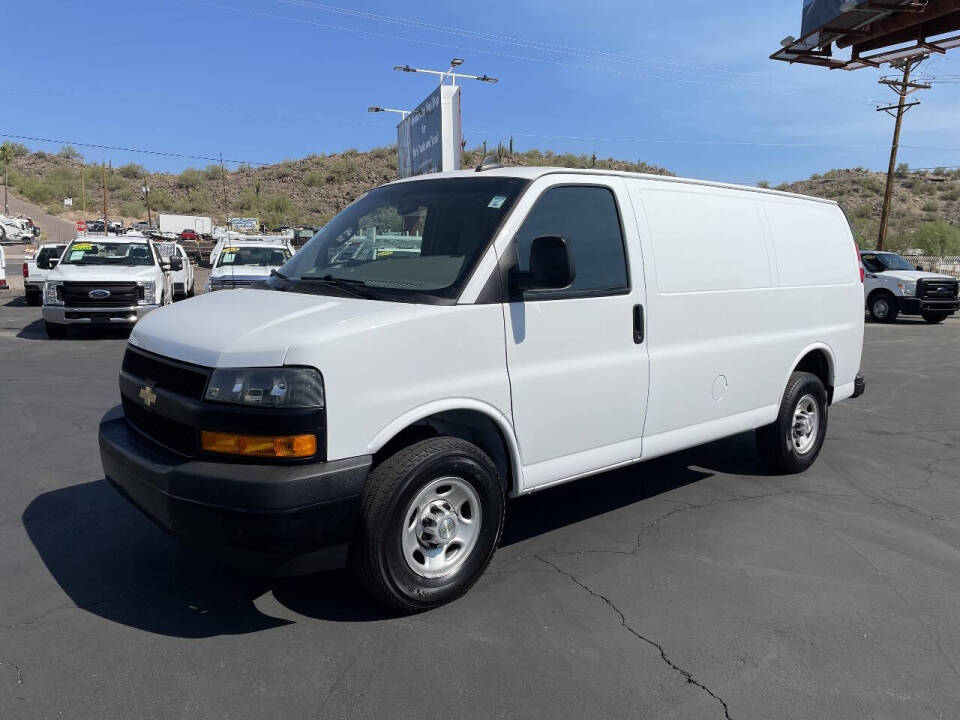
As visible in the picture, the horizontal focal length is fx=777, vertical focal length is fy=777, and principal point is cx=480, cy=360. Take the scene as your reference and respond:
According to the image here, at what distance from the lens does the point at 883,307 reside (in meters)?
20.5

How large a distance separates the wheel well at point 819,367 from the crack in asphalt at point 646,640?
120 inches

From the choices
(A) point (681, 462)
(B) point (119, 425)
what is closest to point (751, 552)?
(A) point (681, 462)

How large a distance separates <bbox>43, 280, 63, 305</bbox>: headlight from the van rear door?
11378 mm

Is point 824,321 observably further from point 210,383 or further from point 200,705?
point 200,705

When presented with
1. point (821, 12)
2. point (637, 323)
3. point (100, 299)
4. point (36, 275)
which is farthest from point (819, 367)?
point (36, 275)

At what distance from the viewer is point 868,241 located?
4656 cm

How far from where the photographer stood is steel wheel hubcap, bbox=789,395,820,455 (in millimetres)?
6031

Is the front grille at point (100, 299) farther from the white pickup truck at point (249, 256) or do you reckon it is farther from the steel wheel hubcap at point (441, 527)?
the steel wheel hubcap at point (441, 527)

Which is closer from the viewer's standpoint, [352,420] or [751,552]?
[352,420]

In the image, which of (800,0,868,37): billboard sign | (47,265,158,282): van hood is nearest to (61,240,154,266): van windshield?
(47,265,158,282): van hood

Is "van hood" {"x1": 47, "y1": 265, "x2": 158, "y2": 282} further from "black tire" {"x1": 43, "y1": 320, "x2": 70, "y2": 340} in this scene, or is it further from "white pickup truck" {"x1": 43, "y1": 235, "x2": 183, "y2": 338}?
"black tire" {"x1": 43, "y1": 320, "x2": 70, "y2": 340}

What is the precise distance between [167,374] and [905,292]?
67.1 feet

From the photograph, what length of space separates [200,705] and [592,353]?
2.51 m

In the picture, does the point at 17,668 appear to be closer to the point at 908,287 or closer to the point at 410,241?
the point at 410,241
